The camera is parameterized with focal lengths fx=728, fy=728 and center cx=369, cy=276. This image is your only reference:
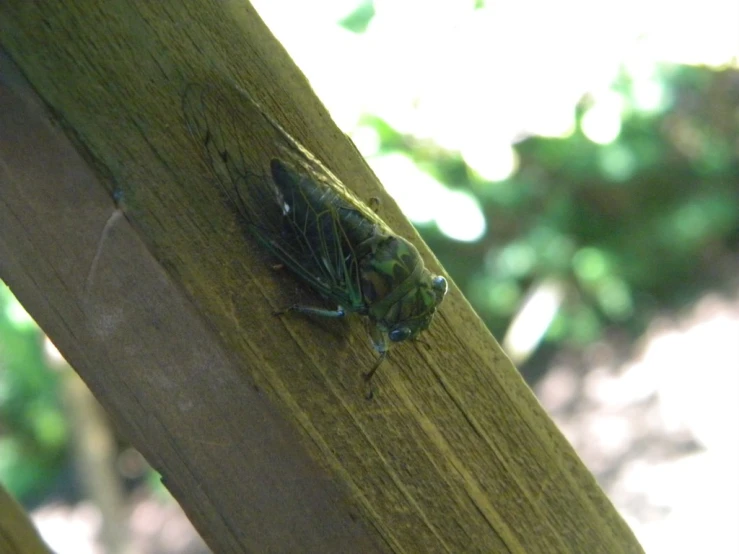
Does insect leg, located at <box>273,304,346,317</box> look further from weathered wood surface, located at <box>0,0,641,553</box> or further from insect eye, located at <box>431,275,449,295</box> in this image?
insect eye, located at <box>431,275,449,295</box>

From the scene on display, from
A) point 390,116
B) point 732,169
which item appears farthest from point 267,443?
point 732,169

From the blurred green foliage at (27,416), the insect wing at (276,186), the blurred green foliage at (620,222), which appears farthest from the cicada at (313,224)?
the blurred green foliage at (620,222)

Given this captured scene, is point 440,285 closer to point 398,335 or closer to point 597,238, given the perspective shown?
point 398,335

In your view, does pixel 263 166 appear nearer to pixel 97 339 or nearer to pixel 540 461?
pixel 97 339

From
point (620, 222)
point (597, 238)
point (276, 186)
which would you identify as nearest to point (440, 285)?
point (276, 186)

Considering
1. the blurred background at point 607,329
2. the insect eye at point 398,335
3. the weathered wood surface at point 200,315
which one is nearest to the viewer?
the weathered wood surface at point 200,315

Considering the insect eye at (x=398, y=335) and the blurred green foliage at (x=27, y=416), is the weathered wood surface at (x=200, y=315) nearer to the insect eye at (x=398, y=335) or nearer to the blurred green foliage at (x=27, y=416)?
the insect eye at (x=398, y=335)
